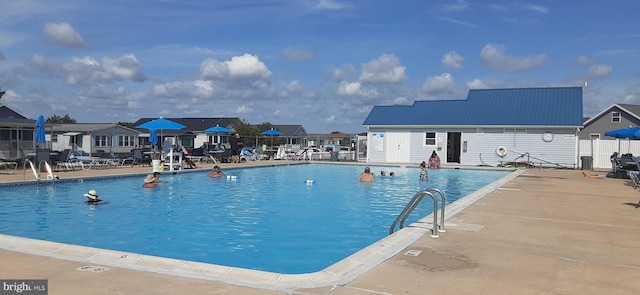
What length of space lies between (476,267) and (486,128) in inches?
932

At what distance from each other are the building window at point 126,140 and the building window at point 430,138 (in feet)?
78.0

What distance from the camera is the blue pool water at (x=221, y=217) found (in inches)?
297

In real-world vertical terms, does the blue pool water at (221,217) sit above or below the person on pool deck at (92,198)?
below

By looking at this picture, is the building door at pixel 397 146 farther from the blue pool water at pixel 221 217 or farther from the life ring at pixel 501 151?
the blue pool water at pixel 221 217

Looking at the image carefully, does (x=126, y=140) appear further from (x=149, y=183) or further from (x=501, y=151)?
(x=501, y=151)

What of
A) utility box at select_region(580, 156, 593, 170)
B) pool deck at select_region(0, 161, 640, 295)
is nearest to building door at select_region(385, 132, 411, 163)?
utility box at select_region(580, 156, 593, 170)

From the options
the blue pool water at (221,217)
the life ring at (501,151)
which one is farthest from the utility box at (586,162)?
the blue pool water at (221,217)

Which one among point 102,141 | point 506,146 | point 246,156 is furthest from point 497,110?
point 102,141

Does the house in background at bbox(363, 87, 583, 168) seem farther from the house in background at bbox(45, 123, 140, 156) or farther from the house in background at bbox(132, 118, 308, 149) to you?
the house in background at bbox(45, 123, 140, 156)

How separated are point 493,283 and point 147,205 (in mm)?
9337

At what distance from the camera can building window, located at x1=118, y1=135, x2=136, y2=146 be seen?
123 feet

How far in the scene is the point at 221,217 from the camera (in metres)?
10.3

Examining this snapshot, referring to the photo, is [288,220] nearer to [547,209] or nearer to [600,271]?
[547,209]

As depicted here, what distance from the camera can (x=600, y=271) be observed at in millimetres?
5008
